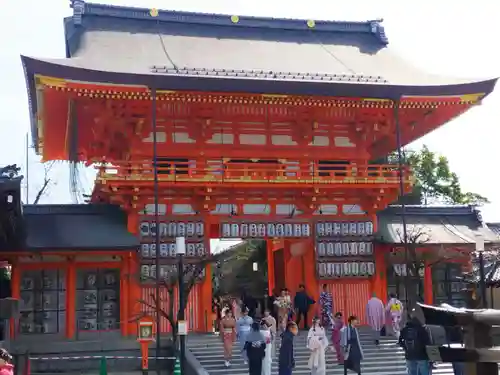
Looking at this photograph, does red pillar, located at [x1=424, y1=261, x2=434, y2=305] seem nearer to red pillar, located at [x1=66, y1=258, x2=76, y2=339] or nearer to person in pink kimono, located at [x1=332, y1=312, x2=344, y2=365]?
person in pink kimono, located at [x1=332, y1=312, x2=344, y2=365]

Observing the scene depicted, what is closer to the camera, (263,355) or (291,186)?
(263,355)

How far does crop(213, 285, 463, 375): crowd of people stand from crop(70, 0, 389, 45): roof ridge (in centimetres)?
1107

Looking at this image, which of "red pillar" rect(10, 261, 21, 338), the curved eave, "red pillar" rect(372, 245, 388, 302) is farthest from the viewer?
"red pillar" rect(372, 245, 388, 302)

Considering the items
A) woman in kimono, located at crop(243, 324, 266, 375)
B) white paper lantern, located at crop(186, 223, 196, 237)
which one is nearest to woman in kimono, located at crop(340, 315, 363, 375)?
woman in kimono, located at crop(243, 324, 266, 375)

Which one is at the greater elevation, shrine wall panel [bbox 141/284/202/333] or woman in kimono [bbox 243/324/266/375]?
shrine wall panel [bbox 141/284/202/333]

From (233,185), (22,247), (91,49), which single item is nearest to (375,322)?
(233,185)

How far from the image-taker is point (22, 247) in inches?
811

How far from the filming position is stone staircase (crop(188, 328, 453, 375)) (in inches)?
744

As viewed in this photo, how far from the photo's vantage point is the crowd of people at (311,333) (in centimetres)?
1609

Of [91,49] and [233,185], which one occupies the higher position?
[91,49]

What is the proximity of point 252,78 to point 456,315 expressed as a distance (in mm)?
15437

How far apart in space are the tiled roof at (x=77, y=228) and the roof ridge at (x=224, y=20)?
7636mm

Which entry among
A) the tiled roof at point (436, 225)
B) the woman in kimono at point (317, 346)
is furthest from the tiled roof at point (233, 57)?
the woman in kimono at point (317, 346)

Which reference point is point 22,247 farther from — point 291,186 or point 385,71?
point 385,71
